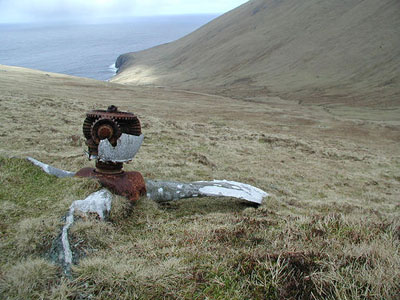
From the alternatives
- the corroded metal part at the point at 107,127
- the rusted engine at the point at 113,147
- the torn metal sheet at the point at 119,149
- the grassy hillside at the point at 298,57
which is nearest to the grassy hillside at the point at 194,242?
the rusted engine at the point at 113,147

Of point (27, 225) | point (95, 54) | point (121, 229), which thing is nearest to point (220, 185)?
point (121, 229)

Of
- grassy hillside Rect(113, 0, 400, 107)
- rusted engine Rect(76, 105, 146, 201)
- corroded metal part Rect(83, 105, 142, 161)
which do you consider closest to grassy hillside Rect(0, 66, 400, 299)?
rusted engine Rect(76, 105, 146, 201)

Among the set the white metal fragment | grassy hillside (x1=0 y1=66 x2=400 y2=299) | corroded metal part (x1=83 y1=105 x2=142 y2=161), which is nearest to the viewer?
grassy hillside (x1=0 y1=66 x2=400 y2=299)

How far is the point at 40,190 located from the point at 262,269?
3217mm

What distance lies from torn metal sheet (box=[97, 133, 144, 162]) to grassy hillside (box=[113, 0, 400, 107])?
35.9m

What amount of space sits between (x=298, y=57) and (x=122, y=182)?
190 feet

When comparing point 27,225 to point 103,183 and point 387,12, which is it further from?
point 387,12

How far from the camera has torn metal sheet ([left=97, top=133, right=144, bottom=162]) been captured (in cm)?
452

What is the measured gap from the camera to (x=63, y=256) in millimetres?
2838

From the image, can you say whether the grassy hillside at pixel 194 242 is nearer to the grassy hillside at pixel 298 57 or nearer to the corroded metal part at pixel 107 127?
the corroded metal part at pixel 107 127

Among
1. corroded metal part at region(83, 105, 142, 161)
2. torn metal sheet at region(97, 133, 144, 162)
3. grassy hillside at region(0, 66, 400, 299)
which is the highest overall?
corroded metal part at region(83, 105, 142, 161)

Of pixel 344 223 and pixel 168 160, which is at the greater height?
pixel 344 223

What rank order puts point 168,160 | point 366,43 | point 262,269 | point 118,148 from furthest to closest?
point 366,43 → point 168,160 → point 118,148 → point 262,269

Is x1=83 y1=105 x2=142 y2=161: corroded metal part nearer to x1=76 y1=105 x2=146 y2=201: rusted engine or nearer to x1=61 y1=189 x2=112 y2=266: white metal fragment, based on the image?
x1=76 y1=105 x2=146 y2=201: rusted engine
